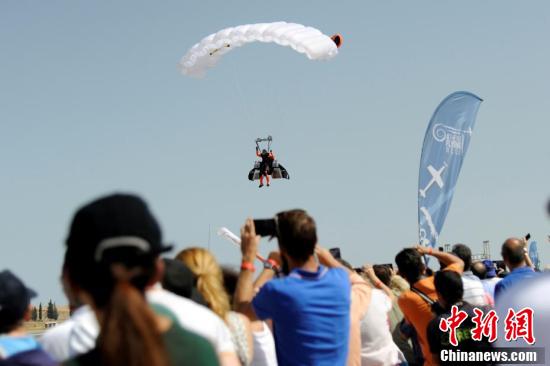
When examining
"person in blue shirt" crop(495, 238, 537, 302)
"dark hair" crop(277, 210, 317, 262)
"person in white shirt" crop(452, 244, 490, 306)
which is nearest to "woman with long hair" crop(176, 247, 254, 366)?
"dark hair" crop(277, 210, 317, 262)

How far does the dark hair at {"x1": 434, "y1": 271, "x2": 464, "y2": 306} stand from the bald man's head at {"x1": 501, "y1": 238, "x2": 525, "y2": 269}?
565 millimetres

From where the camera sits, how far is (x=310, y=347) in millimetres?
3979

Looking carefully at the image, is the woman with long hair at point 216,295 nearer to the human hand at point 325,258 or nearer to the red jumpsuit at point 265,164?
the human hand at point 325,258

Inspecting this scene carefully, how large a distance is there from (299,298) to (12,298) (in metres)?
1.55

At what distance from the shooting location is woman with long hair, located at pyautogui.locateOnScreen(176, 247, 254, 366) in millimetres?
3561

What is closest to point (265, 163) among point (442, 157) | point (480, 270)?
point (442, 157)

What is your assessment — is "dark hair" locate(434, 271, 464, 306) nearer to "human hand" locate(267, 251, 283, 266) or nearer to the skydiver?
"human hand" locate(267, 251, 283, 266)

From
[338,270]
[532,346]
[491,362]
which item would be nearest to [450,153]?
[491,362]

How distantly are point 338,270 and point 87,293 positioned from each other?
2427 mm

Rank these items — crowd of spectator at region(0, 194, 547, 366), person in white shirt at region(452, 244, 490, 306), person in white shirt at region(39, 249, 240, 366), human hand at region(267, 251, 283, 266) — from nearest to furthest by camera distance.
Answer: crowd of spectator at region(0, 194, 547, 366)
person in white shirt at region(39, 249, 240, 366)
human hand at region(267, 251, 283, 266)
person in white shirt at region(452, 244, 490, 306)

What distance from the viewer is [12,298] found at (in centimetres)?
297

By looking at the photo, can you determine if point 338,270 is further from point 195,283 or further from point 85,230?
point 85,230

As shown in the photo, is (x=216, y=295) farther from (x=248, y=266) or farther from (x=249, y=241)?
(x=249, y=241)

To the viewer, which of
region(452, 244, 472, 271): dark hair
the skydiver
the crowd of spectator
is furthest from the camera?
the skydiver
